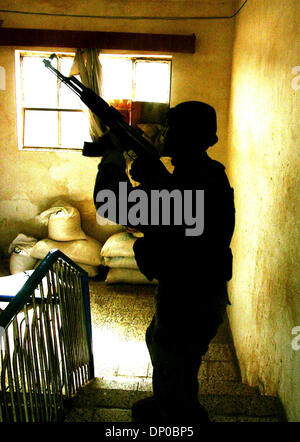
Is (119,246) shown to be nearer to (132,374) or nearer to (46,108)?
(132,374)

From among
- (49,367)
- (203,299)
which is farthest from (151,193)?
(49,367)

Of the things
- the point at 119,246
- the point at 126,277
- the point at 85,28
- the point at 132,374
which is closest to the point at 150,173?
the point at 132,374

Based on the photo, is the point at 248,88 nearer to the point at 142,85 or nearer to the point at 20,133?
the point at 142,85

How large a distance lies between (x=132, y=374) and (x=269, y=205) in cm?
171

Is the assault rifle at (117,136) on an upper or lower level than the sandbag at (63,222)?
upper

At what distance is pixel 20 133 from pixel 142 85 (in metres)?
1.60

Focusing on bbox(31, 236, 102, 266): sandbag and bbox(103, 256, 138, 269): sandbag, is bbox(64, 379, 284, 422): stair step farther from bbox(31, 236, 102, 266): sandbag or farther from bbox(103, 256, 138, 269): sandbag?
bbox(31, 236, 102, 266): sandbag

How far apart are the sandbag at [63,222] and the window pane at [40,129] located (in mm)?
822

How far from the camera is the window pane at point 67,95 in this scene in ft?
15.0

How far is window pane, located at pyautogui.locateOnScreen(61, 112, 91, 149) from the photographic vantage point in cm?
472

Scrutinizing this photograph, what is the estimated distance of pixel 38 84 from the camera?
15.3 ft

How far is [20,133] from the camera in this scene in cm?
475

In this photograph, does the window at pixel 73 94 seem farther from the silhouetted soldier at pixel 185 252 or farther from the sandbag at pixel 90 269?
the silhouetted soldier at pixel 185 252

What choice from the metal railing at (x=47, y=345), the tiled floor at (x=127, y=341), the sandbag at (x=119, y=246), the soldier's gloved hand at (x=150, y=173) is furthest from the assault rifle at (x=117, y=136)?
the sandbag at (x=119, y=246)
